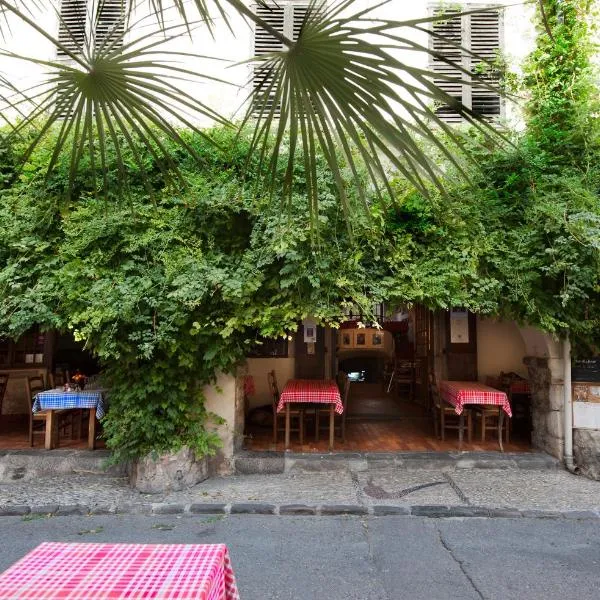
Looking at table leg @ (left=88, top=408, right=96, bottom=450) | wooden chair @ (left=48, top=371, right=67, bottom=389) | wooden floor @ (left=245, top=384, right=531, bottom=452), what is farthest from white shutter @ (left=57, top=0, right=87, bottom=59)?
wooden floor @ (left=245, top=384, right=531, bottom=452)

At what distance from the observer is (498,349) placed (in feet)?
30.1

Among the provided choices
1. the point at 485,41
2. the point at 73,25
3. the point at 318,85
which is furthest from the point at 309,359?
the point at 318,85

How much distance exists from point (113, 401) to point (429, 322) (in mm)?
6579

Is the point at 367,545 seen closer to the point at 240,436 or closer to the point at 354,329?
the point at 240,436

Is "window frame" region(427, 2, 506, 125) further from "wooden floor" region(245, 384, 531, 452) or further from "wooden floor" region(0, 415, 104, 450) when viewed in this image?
"wooden floor" region(0, 415, 104, 450)

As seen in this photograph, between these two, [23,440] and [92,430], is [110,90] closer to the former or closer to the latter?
[92,430]

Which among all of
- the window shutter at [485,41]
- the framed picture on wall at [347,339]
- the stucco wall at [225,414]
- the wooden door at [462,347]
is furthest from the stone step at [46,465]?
the framed picture on wall at [347,339]

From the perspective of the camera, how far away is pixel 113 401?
233 inches

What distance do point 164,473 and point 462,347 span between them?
6.04 m

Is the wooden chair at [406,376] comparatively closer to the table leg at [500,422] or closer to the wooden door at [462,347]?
the wooden door at [462,347]

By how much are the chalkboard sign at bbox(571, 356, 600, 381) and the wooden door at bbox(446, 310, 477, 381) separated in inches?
105

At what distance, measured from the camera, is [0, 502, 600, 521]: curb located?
502 centimetres

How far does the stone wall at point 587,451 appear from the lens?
609 cm

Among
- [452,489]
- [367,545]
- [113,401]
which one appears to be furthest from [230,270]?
[452,489]
